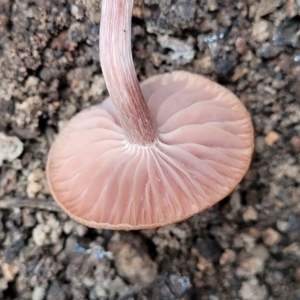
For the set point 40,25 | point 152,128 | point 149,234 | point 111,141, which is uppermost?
point 40,25

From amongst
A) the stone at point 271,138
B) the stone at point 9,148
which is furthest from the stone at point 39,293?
the stone at point 271,138

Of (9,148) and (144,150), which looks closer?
(144,150)

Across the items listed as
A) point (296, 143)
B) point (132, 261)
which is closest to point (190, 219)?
point (132, 261)

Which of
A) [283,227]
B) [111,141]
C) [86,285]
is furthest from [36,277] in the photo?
[283,227]

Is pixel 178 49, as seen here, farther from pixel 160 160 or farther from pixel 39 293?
pixel 39 293

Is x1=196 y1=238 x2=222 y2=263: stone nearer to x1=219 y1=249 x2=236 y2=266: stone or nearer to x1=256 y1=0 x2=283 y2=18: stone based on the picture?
x1=219 y1=249 x2=236 y2=266: stone

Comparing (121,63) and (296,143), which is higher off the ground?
(121,63)

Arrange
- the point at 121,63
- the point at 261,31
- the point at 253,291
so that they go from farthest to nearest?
the point at 261,31 → the point at 253,291 → the point at 121,63

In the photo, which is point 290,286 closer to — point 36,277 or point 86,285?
point 86,285
